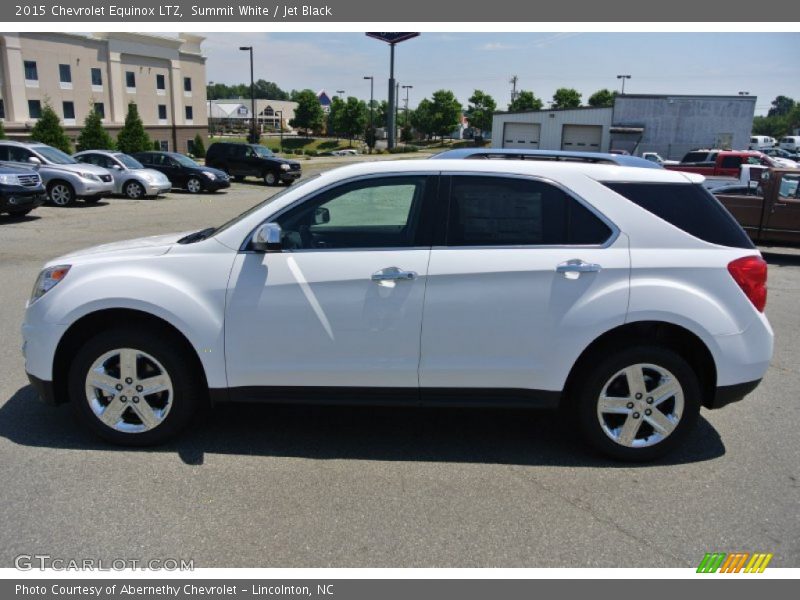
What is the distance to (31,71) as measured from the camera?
166ft

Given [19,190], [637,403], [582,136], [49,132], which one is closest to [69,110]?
[49,132]

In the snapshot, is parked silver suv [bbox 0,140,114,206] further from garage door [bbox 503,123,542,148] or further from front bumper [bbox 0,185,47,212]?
garage door [bbox 503,123,542,148]

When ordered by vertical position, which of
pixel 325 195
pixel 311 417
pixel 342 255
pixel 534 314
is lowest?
pixel 311 417

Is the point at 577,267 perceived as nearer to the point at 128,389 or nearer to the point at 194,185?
the point at 128,389

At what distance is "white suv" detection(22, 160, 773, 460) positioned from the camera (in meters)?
3.91

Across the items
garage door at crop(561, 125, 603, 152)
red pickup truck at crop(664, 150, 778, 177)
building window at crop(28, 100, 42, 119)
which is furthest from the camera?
building window at crop(28, 100, 42, 119)

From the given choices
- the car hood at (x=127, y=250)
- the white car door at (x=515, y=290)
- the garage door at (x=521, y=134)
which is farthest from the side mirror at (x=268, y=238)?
the garage door at (x=521, y=134)

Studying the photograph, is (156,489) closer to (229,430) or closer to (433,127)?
(229,430)

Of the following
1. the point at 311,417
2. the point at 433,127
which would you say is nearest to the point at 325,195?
the point at 311,417

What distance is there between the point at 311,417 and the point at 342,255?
4.65ft

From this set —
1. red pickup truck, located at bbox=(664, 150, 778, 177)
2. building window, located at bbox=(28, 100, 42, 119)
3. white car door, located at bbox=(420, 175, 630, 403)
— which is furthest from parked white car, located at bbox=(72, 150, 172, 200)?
Result: building window, located at bbox=(28, 100, 42, 119)

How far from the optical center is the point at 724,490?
385cm

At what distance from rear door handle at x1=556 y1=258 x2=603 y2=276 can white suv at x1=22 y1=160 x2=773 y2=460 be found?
20mm

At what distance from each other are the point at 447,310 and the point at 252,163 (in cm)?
2807
